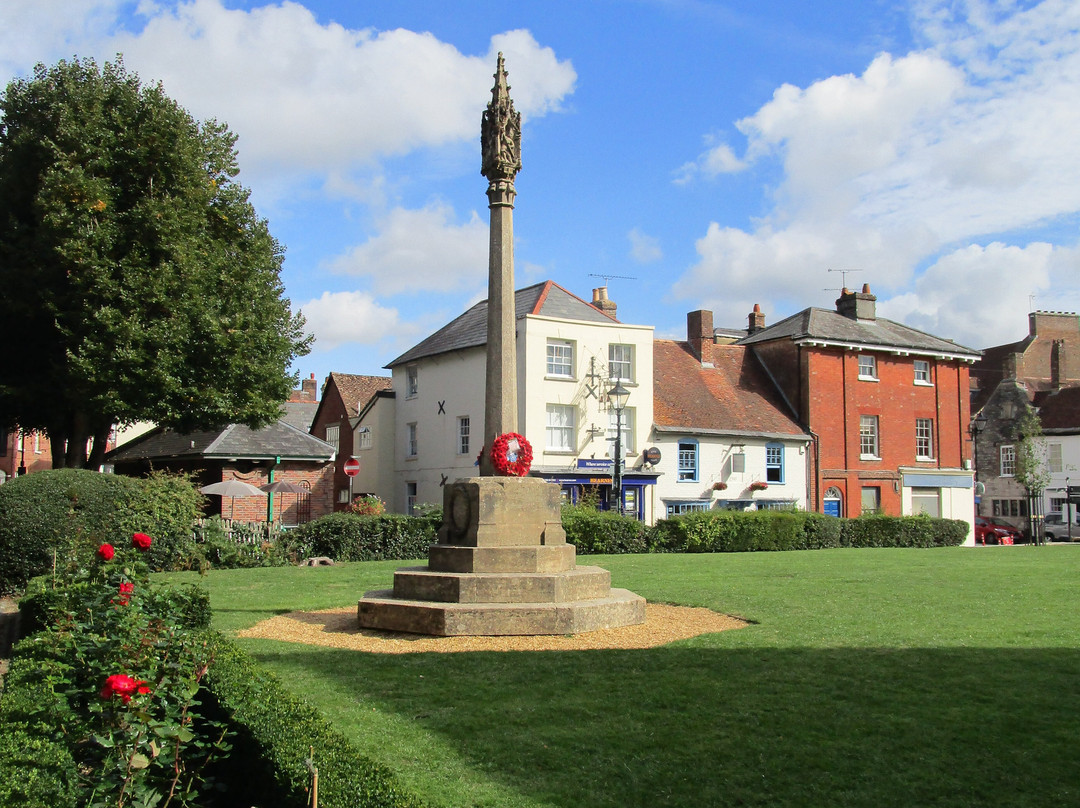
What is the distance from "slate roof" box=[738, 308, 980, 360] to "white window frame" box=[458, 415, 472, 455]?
1470 cm

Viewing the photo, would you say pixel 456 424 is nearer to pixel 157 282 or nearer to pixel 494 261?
pixel 157 282

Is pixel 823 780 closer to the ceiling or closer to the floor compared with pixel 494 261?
closer to the floor

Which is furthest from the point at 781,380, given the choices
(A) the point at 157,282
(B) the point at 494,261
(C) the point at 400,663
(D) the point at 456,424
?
(C) the point at 400,663

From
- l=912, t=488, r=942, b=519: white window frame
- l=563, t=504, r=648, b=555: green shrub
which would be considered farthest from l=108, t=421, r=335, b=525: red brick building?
l=912, t=488, r=942, b=519: white window frame

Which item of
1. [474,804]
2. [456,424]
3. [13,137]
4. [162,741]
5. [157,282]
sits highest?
[13,137]

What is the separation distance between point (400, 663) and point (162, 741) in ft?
13.7

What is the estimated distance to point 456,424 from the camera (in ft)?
115

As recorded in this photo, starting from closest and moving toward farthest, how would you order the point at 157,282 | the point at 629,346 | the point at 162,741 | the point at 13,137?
the point at 162,741 → the point at 157,282 → the point at 13,137 → the point at 629,346

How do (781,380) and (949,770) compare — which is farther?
(781,380)

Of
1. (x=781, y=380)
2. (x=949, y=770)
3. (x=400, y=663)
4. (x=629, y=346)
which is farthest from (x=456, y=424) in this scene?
(x=949, y=770)

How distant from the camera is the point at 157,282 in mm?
21188

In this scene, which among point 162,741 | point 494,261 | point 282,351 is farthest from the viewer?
point 282,351

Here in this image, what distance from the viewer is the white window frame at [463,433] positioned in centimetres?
3442

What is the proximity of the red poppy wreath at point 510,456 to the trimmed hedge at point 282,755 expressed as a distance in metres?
5.64
